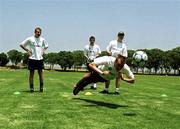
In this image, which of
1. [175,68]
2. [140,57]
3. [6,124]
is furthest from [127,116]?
[175,68]

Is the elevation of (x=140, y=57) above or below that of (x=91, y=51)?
below

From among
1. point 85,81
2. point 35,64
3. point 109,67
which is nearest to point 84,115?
point 109,67

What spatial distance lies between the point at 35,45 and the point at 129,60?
12675 cm

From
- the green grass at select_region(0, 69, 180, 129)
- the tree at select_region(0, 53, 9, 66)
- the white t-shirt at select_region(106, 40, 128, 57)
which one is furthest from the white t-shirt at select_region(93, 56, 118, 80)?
the tree at select_region(0, 53, 9, 66)

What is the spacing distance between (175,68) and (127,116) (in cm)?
14028

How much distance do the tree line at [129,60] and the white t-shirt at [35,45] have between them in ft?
360

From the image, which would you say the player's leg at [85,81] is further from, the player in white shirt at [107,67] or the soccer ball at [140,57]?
the soccer ball at [140,57]

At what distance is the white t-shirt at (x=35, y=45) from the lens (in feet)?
51.4

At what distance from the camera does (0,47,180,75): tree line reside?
147 m

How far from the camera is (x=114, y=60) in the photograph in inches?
482

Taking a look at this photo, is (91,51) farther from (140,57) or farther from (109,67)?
(109,67)

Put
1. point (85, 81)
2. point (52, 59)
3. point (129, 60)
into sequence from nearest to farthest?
1. point (85, 81)
2. point (129, 60)
3. point (52, 59)

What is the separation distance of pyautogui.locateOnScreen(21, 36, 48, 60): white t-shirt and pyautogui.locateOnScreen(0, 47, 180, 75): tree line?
110m

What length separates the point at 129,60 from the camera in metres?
141
